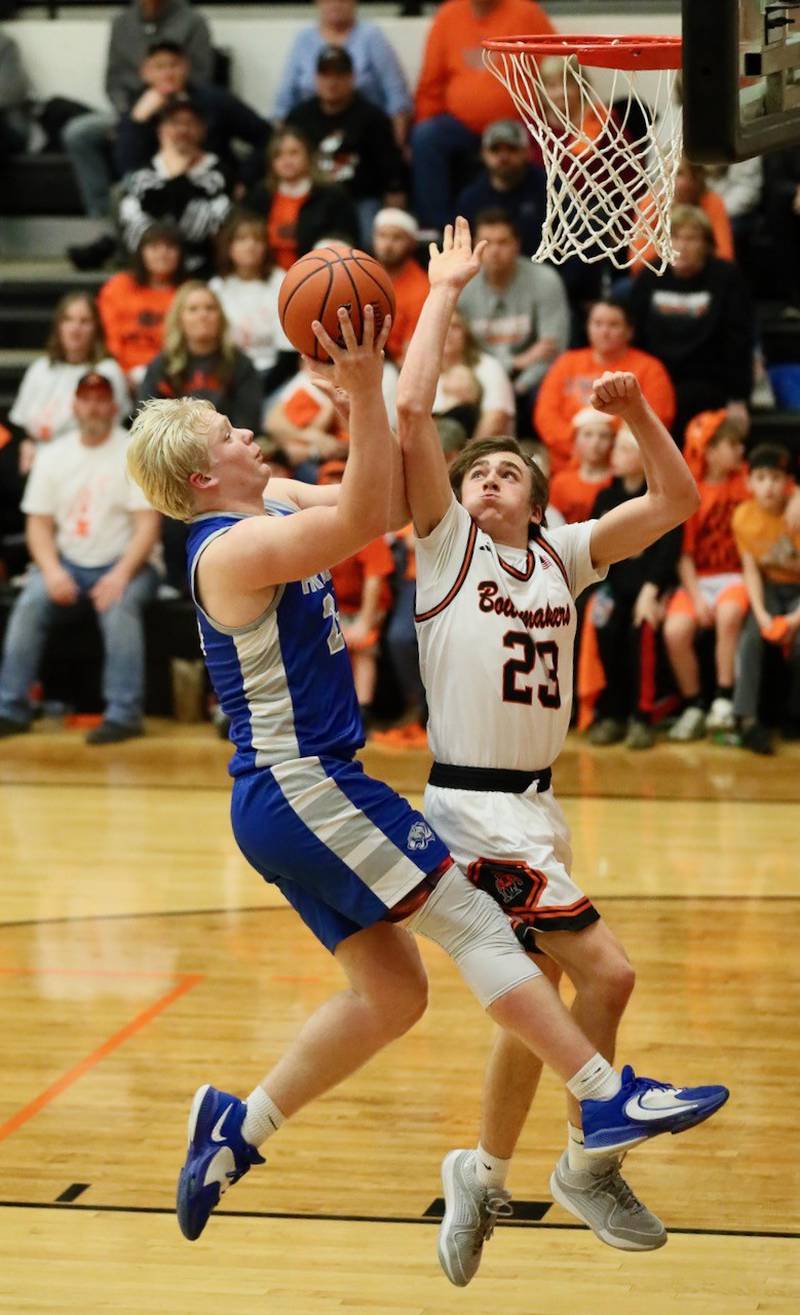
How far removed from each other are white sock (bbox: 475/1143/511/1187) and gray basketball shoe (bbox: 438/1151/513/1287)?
11 millimetres

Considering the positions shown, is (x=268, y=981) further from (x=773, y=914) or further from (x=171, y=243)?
(x=171, y=243)

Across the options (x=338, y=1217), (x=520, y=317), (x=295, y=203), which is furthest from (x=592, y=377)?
(x=338, y=1217)

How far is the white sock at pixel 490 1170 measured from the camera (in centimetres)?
473

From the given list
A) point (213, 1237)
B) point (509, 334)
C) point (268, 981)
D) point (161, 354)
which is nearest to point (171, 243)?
point (161, 354)

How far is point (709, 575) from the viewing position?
34.4 feet

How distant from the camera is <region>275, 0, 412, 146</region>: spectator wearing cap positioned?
12977 millimetres

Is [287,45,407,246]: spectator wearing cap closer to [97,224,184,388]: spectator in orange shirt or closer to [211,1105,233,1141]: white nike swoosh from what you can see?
[97,224,184,388]: spectator in orange shirt

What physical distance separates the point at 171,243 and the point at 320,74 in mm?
1607

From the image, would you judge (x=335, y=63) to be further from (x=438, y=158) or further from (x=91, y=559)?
(x=91, y=559)

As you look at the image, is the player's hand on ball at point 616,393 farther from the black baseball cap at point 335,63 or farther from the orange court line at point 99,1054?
the black baseball cap at point 335,63

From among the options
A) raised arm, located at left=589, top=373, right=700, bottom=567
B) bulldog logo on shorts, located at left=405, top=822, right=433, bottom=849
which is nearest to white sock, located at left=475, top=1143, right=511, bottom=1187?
bulldog logo on shorts, located at left=405, top=822, right=433, bottom=849

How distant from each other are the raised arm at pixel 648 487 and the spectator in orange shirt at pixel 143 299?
7282 mm

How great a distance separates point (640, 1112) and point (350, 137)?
9175mm

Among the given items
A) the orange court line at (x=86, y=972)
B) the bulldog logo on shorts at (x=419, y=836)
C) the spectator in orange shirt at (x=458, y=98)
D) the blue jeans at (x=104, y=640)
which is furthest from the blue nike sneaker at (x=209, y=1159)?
the spectator in orange shirt at (x=458, y=98)
